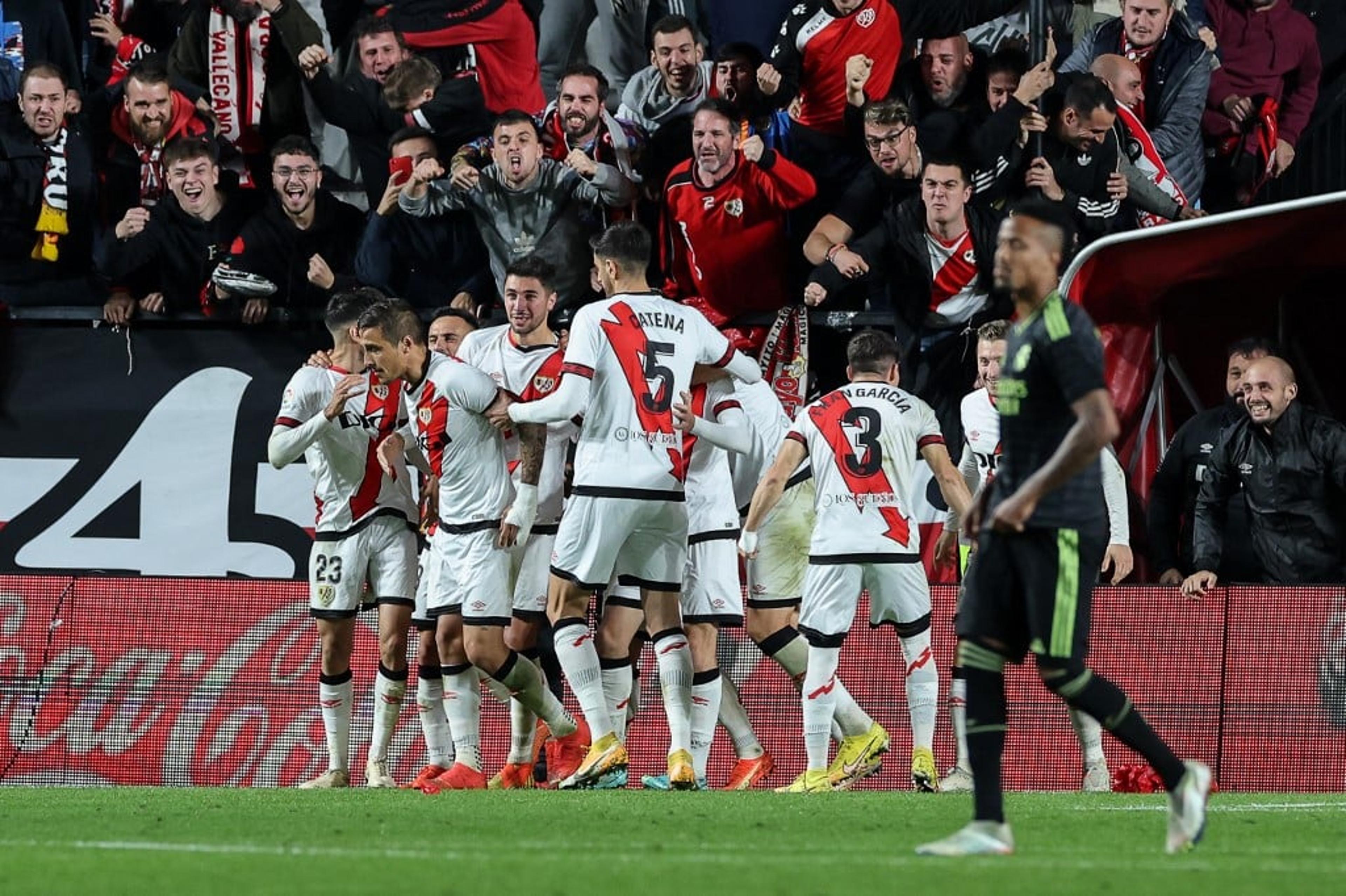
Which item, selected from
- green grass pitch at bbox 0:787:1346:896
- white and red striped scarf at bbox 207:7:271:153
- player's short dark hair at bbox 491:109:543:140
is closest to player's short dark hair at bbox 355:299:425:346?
green grass pitch at bbox 0:787:1346:896

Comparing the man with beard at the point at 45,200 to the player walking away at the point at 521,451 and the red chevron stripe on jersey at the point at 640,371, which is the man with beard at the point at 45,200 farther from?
the red chevron stripe on jersey at the point at 640,371

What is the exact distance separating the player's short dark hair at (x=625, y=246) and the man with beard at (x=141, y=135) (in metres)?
4.86

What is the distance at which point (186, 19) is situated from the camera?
14.7 metres

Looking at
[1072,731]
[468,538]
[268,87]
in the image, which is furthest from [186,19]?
[1072,731]

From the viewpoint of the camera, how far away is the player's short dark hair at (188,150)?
13.9 meters

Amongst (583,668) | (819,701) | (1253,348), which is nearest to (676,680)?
(583,668)

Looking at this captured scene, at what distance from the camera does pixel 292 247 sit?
13.8 m

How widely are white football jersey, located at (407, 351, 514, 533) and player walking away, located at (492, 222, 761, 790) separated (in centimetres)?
21

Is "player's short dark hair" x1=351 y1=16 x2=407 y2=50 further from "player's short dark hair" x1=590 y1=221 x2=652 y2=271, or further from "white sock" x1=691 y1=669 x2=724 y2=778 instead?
"white sock" x1=691 y1=669 x2=724 y2=778

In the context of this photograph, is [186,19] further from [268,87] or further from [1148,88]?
[1148,88]

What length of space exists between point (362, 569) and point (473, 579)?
1.01 metres

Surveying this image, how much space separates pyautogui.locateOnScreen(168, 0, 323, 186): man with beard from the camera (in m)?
14.5

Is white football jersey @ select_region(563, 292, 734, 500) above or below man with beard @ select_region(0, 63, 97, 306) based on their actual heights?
below

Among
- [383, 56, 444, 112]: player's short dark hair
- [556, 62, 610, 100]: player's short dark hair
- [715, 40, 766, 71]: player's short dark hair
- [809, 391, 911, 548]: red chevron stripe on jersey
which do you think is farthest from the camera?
[383, 56, 444, 112]: player's short dark hair
